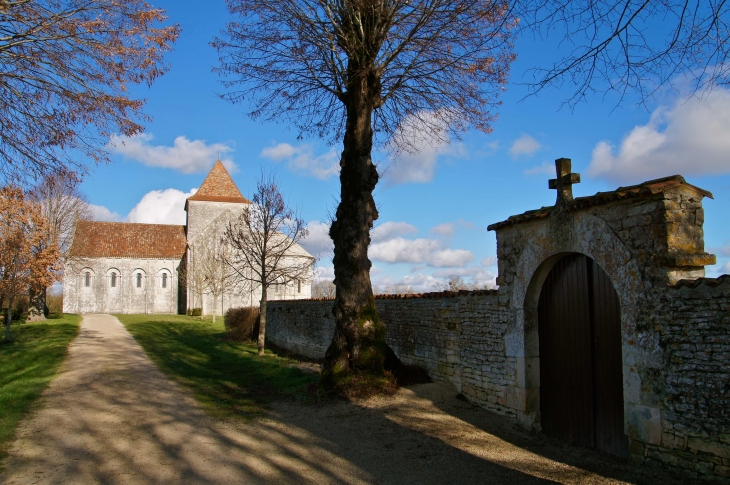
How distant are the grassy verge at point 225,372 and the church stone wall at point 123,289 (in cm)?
2338

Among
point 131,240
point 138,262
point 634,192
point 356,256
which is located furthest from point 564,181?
point 131,240

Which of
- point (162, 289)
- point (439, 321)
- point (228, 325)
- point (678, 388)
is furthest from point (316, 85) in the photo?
point (162, 289)

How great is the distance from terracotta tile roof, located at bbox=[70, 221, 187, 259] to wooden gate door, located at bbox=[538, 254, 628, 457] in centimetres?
4319

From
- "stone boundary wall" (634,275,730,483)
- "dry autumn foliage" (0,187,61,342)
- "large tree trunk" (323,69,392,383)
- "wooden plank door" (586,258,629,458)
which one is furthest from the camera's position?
"dry autumn foliage" (0,187,61,342)

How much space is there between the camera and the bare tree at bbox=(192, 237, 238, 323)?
3169 centimetres

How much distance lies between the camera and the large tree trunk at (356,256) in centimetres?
938

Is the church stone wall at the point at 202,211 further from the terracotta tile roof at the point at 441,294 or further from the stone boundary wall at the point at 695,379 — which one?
the stone boundary wall at the point at 695,379

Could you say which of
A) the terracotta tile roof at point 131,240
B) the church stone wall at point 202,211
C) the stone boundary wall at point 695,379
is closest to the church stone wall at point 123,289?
the terracotta tile roof at point 131,240

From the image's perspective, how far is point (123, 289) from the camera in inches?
1750

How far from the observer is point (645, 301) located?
5328 mm

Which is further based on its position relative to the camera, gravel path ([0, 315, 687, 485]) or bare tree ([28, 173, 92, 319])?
bare tree ([28, 173, 92, 319])

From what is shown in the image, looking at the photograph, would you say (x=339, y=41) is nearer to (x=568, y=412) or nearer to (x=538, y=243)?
(x=538, y=243)

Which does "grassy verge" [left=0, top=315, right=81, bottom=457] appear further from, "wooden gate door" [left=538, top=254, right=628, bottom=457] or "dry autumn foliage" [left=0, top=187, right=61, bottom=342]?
"wooden gate door" [left=538, top=254, right=628, bottom=457]

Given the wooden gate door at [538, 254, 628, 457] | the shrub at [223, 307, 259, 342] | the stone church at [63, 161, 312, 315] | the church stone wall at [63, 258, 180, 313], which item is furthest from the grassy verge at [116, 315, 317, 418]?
the church stone wall at [63, 258, 180, 313]
